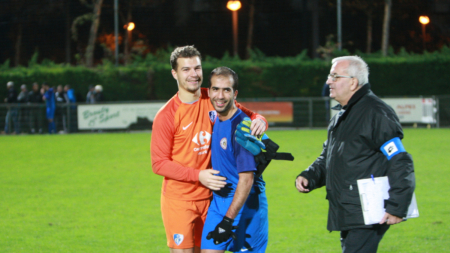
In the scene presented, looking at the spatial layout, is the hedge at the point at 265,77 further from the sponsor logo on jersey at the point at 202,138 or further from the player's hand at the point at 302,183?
the player's hand at the point at 302,183

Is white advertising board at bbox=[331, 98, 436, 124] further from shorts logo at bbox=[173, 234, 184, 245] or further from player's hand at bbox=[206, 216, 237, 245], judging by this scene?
player's hand at bbox=[206, 216, 237, 245]

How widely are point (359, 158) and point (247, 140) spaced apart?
78 cm

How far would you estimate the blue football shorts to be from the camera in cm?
385

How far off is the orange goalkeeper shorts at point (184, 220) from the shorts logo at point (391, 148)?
1.49 metres

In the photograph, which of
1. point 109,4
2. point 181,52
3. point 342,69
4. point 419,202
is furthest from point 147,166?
point 109,4

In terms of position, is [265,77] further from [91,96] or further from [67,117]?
[67,117]

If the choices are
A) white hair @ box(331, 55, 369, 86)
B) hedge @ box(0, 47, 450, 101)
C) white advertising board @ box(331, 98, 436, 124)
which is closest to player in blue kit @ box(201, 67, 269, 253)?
white hair @ box(331, 55, 369, 86)

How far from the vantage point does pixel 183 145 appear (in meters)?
4.16

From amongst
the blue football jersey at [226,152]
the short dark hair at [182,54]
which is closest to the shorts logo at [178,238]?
the blue football jersey at [226,152]

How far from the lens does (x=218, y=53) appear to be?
35.0m

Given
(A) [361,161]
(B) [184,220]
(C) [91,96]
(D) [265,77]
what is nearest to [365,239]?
(A) [361,161]

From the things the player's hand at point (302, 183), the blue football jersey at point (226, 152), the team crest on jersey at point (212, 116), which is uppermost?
the team crest on jersey at point (212, 116)

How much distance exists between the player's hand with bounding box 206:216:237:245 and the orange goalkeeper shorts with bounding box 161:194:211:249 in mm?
469

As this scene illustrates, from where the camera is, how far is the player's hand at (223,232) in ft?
11.8
